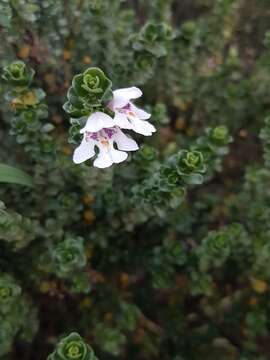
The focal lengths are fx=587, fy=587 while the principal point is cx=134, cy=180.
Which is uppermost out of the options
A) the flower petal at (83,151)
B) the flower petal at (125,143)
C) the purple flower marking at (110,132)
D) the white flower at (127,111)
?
the white flower at (127,111)

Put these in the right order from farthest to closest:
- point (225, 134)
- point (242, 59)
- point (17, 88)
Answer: point (242, 59)
point (225, 134)
point (17, 88)

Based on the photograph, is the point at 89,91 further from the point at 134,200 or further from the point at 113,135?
the point at 134,200

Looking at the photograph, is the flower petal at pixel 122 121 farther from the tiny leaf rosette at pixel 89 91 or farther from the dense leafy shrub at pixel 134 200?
the dense leafy shrub at pixel 134 200

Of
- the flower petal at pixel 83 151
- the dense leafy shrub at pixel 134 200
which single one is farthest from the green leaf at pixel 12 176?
the flower petal at pixel 83 151

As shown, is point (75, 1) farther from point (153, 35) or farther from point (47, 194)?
point (47, 194)

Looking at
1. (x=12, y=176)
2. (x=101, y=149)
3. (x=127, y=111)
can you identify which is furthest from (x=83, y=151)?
(x=12, y=176)

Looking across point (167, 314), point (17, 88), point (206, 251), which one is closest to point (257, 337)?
point (167, 314)
